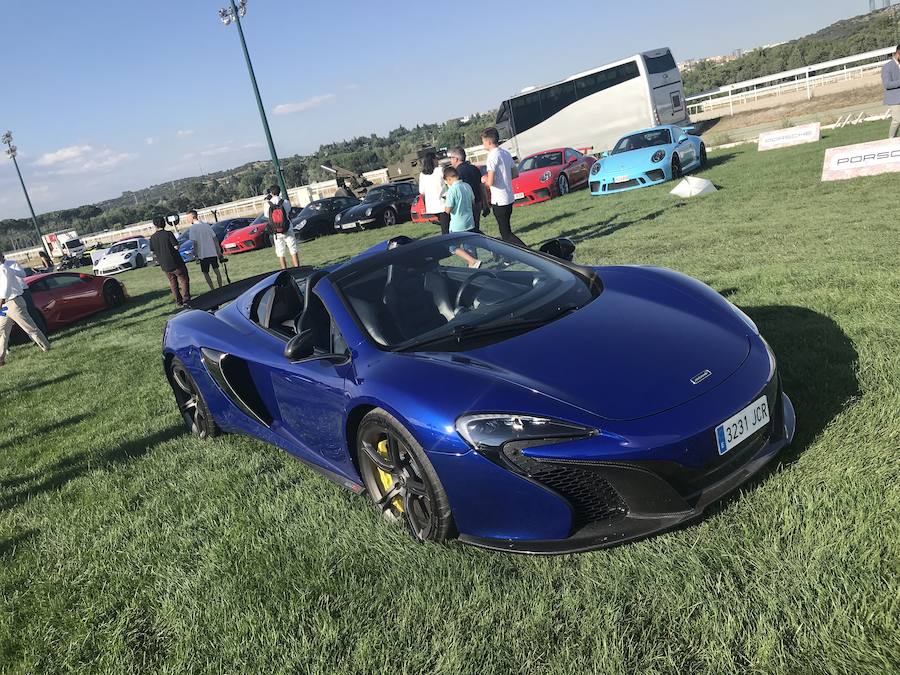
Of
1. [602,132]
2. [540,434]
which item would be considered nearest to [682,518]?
[540,434]

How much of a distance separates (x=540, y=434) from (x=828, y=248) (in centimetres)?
554

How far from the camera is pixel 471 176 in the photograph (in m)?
9.27

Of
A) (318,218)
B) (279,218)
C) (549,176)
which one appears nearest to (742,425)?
(279,218)

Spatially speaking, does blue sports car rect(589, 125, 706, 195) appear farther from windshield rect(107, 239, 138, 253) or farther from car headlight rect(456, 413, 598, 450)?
windshield rect(107, 239, 138, 253)

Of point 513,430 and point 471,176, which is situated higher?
point 471,176

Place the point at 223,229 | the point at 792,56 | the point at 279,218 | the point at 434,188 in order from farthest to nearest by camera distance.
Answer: the point at 792,56, the point at 223,229, the point at 279,218, the point at 434,188

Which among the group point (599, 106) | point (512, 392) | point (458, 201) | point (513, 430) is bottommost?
point (513, 430)

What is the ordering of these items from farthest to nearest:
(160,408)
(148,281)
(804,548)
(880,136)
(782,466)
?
(148,281) < (880,136) < (160,408) < (782,466) < (804,548)

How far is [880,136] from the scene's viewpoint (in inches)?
597

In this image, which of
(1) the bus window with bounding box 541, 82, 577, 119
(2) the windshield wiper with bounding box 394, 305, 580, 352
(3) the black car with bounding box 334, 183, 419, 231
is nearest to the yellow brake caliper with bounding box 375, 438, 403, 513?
(2) the windshield wiper with bounding box 394, 305, 580, 352

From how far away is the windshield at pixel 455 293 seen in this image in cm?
335

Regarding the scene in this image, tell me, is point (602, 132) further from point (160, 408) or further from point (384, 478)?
point (384, 478)

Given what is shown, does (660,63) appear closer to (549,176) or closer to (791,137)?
(791,137)

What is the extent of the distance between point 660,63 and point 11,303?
2393cm
